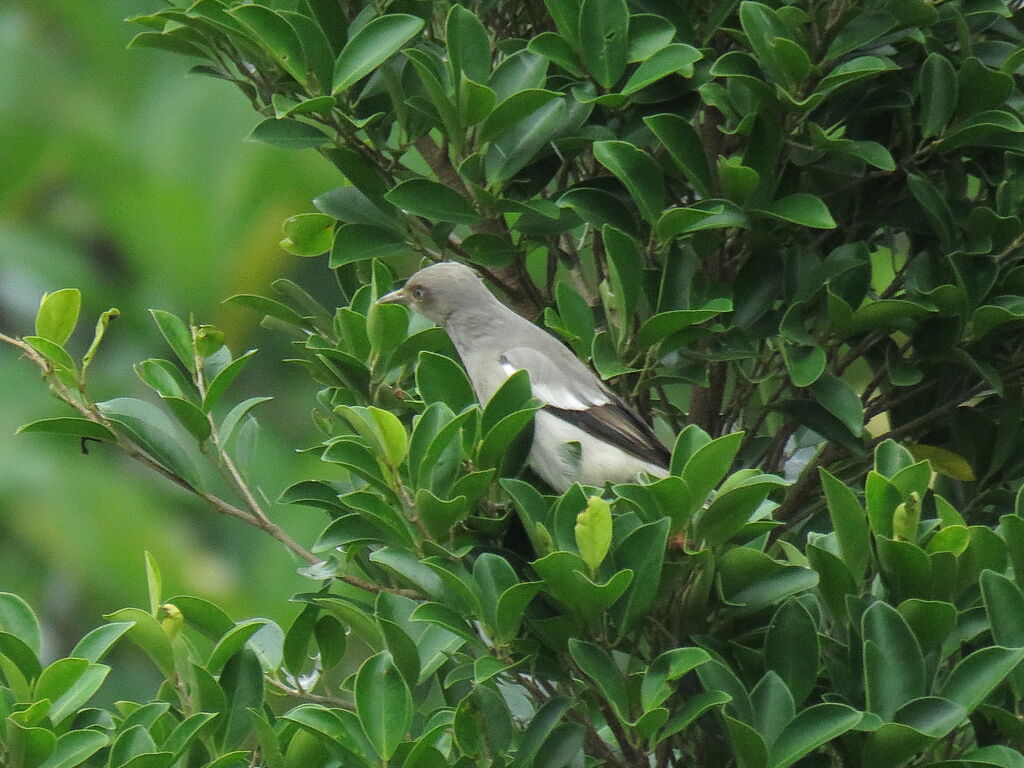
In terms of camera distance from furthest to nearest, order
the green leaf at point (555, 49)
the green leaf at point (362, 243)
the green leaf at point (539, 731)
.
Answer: the green leaf at point (362, 243) → the green leaf at point (555, 49) → the green leaf at point (539, 731)

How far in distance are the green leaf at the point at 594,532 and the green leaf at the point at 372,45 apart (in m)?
1.08

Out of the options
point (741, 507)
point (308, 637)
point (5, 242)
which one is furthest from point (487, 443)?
point (5, 242)

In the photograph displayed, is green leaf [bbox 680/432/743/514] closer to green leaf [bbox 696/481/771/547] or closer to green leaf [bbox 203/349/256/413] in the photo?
green leaf [bbox 696/481/771/547]

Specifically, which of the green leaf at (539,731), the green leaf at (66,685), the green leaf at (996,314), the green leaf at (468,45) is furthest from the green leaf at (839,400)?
the green leaf at (66,685)

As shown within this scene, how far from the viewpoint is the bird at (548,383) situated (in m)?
3.13

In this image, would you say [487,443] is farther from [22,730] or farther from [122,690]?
[122,690]

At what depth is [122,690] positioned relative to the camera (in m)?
6.62

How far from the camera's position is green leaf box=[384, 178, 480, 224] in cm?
287

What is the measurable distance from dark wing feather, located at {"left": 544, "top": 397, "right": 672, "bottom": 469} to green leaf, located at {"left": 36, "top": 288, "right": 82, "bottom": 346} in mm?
1241

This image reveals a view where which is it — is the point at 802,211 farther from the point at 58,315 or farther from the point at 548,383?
the point at 58,315

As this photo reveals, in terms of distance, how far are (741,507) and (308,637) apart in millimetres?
983

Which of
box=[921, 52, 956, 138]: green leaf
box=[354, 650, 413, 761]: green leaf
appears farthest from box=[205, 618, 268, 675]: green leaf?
box=[921, 52, 956, 138]: green leaf

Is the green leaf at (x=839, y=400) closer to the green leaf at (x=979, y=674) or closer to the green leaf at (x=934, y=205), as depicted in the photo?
the green leaf at (x=934, y=205)

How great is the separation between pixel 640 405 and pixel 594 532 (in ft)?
3.63
